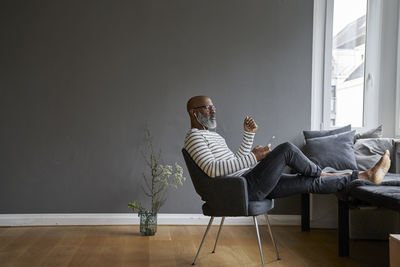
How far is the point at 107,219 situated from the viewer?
410 centimetres

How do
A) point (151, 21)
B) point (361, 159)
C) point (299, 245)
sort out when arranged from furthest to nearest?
1. point (151, 21)
2. point (361, 159)
3. point (299, 245)

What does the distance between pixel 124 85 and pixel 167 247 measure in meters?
1.64

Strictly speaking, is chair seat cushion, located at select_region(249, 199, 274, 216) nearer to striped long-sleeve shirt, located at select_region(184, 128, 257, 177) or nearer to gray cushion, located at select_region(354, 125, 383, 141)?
striped long-sleeve shirt, located at select_region(184, 128, 257, 177)

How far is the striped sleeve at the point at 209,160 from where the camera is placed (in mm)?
2762

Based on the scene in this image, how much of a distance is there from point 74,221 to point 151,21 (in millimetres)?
2025

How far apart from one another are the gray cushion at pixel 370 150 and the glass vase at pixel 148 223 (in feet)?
6.18

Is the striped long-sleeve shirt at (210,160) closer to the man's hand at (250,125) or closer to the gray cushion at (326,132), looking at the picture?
the man's hand at (250,125)

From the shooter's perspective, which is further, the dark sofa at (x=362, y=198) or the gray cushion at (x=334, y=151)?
the gray cushion at (x=334, y=151)

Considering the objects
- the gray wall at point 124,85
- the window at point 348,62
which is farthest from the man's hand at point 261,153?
the window at point 348,62

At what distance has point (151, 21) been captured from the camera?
418cm

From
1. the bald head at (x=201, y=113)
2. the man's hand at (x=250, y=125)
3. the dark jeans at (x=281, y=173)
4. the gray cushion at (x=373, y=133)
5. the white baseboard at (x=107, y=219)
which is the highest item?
the bald head at (x=201, y=113)

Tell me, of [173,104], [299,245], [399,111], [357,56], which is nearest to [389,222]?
[299,245]

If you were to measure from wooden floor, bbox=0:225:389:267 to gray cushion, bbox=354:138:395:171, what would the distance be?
2.24 ft

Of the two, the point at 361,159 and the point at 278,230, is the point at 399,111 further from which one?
the point at 278,230
